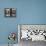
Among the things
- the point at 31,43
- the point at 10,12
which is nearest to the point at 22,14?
the point at 10,12

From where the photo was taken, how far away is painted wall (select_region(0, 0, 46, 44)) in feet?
11.3

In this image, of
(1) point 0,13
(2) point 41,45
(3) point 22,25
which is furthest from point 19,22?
(2) point 41,45

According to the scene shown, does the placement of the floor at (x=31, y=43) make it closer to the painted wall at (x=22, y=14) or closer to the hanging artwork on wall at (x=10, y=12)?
the painted wall at (x=22, y=14)

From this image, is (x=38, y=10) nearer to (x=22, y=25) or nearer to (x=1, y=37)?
(x=22, y=25)

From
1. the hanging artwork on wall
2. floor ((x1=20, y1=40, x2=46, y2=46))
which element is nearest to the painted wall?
the hanging artwork on wall

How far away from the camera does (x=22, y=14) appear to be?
11.3 feet

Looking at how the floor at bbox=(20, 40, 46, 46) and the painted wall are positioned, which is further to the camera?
the painted wall

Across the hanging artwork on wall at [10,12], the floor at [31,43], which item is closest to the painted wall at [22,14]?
the hanging artwork on wall at [10,12]

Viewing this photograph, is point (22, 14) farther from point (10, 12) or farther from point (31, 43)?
point (31, 43)

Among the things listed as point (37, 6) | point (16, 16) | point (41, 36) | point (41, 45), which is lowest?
point (41, 45)

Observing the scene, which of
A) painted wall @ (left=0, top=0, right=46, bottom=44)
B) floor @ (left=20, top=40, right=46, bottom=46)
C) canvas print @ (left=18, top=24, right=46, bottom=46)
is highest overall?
painted wall @ (left=0, top=0, right=46, bottom=44)

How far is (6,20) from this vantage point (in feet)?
11.2

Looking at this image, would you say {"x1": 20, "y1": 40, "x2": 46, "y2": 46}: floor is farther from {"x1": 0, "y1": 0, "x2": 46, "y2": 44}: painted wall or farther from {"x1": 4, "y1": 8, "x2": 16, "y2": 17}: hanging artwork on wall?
{"x1": 4, "y1": 8, "x2": 16, "y2": 17}: hanging artwork on wall

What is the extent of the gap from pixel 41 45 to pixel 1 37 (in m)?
1.16
